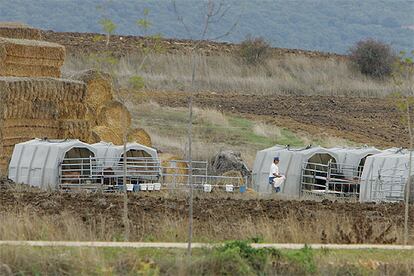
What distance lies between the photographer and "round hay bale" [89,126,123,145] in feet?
121

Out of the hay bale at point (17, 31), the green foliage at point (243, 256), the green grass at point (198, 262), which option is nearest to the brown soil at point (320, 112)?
the hay bale at point (17, 31)

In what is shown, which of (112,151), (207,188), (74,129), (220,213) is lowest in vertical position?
(220,213)

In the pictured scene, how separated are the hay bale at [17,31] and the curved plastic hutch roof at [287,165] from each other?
9324mm

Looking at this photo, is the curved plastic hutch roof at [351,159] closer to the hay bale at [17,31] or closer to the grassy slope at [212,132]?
the grassy slope at [212,132]

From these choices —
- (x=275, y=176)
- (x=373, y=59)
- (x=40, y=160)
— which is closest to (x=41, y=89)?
(x=40, y=160)

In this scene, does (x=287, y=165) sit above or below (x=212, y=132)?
below

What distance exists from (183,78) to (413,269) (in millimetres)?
46724

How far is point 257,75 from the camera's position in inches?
2849

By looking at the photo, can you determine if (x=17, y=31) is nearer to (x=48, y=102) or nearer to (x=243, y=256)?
(x=48, y=102)

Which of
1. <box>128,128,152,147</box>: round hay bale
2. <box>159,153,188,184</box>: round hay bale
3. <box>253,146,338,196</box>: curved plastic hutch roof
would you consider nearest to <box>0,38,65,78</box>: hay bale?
<box>128,128,152,147</box>: round hay bale

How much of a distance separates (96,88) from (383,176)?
11.3 meters

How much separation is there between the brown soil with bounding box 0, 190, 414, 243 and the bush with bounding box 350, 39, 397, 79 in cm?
4963

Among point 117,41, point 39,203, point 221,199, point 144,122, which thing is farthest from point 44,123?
point 117,41

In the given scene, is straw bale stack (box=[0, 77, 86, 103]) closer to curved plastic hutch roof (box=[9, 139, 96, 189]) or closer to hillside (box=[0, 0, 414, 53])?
curved plastic hutch roof (box=[9, 139, 96, 189])
